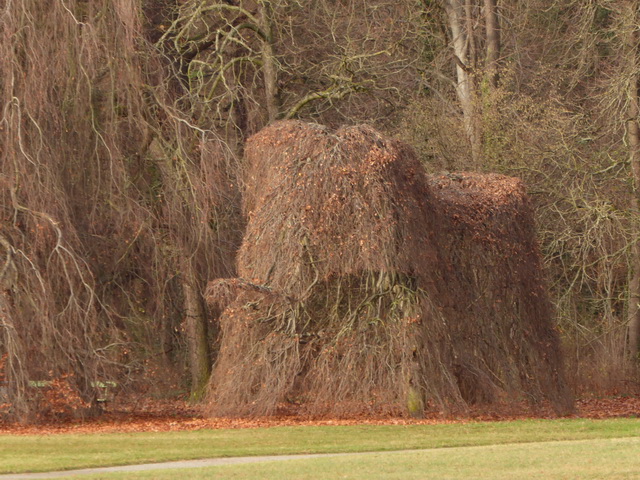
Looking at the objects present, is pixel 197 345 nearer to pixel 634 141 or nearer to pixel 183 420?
pixel 183 420

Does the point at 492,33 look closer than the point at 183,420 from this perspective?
No

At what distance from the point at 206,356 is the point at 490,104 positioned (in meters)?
6.98

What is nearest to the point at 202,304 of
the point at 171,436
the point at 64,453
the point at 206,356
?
the point at 206,356

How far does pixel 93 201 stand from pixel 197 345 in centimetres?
463

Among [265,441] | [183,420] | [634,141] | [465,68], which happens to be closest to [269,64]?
[465,68]

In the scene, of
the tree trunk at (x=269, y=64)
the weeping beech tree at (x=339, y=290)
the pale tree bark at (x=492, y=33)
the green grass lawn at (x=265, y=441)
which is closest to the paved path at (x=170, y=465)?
the green grass lawn at (x=265, y=441)

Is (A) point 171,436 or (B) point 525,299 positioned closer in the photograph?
(A) point 171,436

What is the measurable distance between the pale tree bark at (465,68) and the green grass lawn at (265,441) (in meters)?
→ 7.51

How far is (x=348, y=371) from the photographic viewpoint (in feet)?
54.6

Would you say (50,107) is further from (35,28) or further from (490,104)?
(490,104)

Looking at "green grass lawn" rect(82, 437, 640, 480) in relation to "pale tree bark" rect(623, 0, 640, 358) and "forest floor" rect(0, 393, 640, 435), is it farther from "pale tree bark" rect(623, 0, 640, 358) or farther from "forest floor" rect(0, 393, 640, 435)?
"pale tree bark" rect(623, 0, 640, 358)

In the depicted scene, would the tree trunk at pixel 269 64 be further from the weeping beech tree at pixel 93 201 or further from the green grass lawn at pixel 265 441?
the green grass lawn at pixel 265 441

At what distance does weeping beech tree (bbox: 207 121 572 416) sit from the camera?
16.6 metres

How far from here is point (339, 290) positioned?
17.2 meters
